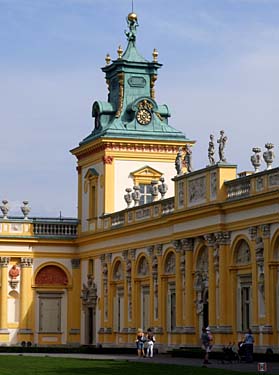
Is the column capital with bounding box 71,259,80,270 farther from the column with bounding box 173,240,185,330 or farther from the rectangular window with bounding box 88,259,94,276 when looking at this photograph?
the column with bounding box 173,240,185,330

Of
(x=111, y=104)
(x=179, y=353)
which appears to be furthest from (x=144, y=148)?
(x=179, y=353)

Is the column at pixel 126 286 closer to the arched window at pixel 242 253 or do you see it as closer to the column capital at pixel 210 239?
the column capital at pixel 210 239

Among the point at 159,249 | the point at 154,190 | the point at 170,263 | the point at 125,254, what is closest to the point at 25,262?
the point at 125,254

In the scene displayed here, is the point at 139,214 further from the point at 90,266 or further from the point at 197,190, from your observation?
the point at 90,266

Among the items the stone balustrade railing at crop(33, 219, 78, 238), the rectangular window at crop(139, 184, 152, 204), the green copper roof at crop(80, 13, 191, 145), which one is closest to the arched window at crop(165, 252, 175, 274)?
the rectangular window at crop(139, 184, 152, 204)

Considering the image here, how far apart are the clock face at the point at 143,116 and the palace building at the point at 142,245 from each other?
0.20ft

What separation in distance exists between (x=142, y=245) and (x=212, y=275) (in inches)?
404

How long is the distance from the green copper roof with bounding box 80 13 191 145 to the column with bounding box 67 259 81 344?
8.24 metres

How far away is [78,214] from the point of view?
71062 mm

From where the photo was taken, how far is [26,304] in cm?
6912

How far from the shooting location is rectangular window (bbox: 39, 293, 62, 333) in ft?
230

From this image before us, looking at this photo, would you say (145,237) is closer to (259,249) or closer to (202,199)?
(202,199)

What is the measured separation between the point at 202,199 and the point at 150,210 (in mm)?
7606

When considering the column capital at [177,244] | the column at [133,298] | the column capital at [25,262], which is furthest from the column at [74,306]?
the column capital at [177,244]
